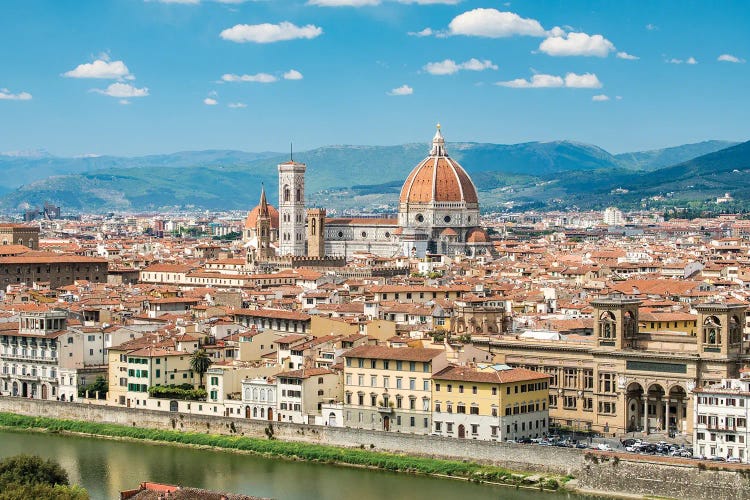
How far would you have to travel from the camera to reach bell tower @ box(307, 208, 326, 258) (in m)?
116

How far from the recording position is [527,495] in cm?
3522

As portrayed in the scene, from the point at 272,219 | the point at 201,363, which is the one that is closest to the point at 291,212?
the point at 272,219

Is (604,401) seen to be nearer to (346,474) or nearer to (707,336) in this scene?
(707,336)

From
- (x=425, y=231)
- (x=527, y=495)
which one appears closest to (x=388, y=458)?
(x=527, y=495)

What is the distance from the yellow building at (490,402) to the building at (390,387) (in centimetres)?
45

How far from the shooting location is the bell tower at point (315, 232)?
11581cm

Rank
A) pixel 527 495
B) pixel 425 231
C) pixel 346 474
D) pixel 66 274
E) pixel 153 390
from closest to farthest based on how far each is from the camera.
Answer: pixel 527 495
pixel 346 474
pixel 153 390
pixel 66 274
pixel 425 231

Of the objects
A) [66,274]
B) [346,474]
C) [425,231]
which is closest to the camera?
[346,474]

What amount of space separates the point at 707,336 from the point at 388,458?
8.79m

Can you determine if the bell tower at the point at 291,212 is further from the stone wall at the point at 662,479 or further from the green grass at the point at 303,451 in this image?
the stone wall at the point at 662,479

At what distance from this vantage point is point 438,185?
118 meters

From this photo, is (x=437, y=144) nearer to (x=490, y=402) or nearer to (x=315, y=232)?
(x=315, y=232)

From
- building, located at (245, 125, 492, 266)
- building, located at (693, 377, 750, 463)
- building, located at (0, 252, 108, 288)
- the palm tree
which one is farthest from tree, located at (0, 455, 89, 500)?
building, located at (245, 125, 492, 266)

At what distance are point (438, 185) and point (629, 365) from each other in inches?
3099
